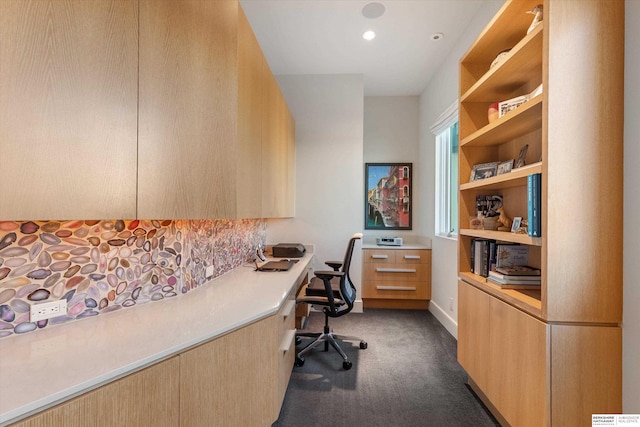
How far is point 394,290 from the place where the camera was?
364 centimetres

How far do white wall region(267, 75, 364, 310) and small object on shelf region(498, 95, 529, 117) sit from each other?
78.5 inches

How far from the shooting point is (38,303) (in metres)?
1.01

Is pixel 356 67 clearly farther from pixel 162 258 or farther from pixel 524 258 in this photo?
pixel 162 258

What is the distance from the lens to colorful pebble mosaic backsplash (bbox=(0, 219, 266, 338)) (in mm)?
961

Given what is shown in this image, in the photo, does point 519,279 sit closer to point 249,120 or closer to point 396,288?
point 249,120

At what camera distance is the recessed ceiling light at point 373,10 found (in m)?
2.33

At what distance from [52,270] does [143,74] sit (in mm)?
827

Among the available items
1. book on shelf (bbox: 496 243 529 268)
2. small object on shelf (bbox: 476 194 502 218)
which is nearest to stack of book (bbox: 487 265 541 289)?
book on shelf (bbox: 496 243 529 268)

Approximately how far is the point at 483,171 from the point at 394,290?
2.18 meters

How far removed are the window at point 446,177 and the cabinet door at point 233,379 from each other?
2655mm

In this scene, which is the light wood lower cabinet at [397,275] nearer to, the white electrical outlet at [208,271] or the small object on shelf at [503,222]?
the small object on shelf at [503,222]

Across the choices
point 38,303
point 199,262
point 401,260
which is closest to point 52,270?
point 38,303

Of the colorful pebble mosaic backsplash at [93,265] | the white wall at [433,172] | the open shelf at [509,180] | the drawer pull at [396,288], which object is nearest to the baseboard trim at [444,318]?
the white wall at [433,172]

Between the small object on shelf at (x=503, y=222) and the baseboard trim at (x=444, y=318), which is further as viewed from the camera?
the baseboard trim at (x=444, y=318)
